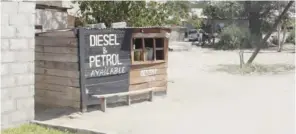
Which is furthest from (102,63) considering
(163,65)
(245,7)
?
(245,7)

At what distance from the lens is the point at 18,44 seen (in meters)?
7.04

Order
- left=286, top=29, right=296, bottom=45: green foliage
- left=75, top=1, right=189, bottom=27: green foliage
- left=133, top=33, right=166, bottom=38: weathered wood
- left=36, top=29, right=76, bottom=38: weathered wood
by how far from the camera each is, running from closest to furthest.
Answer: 1. left=36, top=29, right=76, bottom=38: weathered wood
2. left=133, top=33, right=166, bottom=38: weathered wood
3. left=75, top=1, right=189, bottom=27: green foliage
4. left=286, top=29, right=296, bottom=45: green foliage

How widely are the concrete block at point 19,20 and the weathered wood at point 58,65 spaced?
4.43 feet

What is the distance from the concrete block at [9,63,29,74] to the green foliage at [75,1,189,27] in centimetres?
459

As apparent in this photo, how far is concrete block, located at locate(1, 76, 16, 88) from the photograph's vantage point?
681cm

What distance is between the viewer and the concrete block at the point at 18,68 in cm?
695

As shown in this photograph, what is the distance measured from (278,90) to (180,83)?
2.80 metres

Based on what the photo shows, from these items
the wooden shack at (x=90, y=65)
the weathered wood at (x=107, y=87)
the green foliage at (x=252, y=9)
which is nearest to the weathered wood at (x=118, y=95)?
the wooden shack at (x=90, y=65)

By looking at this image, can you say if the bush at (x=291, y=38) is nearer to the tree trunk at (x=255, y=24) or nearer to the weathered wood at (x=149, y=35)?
the tree trunk at (x=255, y=24)

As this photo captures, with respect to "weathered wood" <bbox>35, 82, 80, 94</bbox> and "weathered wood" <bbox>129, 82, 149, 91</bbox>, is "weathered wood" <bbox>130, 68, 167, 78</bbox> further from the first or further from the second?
"weathered wood" <bbox>35, 82, 80, 94</bbox>

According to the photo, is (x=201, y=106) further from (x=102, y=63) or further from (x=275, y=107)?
(x=102, y=63)

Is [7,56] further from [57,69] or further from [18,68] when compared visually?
[57,69]

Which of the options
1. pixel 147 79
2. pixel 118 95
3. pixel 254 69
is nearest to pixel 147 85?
pixel 147 79

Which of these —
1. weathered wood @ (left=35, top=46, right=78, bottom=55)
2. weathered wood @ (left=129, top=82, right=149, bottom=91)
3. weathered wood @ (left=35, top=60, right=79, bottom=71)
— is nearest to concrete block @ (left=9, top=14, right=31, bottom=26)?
weathered wood @ (left=35, top=46, right=78, bottom=55)
